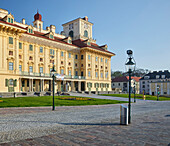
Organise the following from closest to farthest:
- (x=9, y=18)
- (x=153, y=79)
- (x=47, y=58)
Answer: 1. (x=9, y=18)
2. (x=47, y=58)
3. (x=153, y=79)

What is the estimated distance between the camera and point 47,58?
149ft

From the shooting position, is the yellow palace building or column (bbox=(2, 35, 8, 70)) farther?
the yellow palace building

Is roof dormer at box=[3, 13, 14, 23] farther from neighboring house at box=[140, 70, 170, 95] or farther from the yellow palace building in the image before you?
neighboring house at box=[140, 70, 170, 95]

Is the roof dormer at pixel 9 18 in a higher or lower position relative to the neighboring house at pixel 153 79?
higher

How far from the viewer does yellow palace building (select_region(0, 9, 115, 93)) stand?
36531 millimetres

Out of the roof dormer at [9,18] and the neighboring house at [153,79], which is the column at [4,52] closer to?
the roof dormer at [9,18]

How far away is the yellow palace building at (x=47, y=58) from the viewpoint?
36.5 metres

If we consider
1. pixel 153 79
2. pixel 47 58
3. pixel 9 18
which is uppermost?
pixel 9 18

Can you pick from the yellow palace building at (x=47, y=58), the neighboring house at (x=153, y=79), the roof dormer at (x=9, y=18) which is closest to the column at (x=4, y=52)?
the yellow palace building at (x=47, y=58)

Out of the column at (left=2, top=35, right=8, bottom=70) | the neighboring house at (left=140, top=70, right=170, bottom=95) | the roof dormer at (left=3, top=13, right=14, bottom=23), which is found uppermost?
the roof dormer at (left=3, top=13, right=14, bottom=23)

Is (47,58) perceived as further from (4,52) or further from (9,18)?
(9,18)

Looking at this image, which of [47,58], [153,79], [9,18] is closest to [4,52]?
[9,18]

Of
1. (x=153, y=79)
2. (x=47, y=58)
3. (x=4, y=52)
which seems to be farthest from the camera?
(x=153, y=79)

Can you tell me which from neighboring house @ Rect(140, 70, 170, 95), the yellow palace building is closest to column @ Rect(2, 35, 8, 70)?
the yellow palace building
